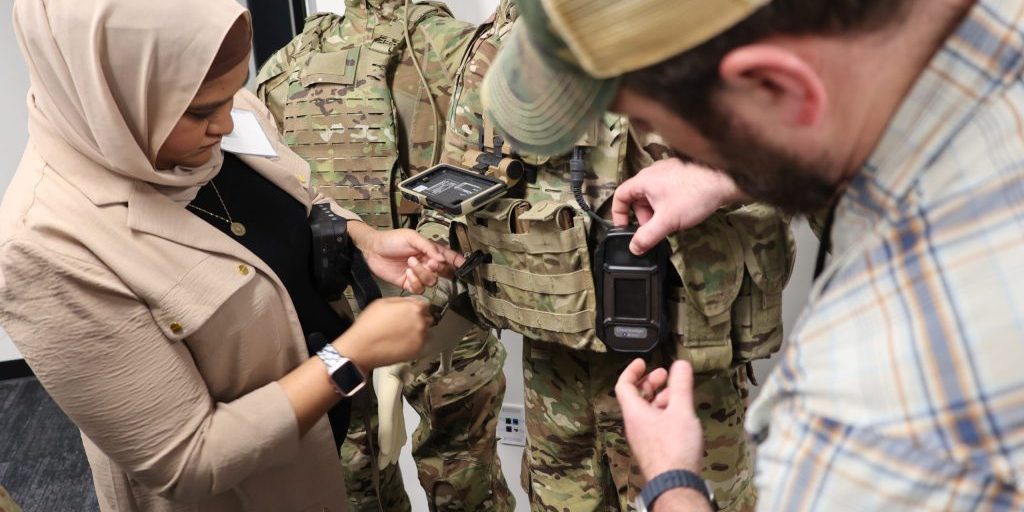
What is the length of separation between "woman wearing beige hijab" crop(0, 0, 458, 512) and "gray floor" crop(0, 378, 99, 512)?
1.58m

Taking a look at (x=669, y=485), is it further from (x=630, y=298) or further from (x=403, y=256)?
(x=403, y=256)

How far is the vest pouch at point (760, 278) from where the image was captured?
3.55ft

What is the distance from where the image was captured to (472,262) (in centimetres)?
123

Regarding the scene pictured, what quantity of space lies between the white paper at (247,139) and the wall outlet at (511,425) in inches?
49.1

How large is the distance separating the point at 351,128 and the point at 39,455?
5.54 ft

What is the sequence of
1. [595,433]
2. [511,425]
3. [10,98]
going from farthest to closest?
[10,98] < [511,425] < [595,433]

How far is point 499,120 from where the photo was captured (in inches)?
25.1

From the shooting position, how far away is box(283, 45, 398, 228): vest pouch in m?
1.84

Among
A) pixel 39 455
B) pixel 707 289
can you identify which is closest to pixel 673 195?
pixel 707 289

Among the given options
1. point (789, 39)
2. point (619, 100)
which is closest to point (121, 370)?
point (619, 100)

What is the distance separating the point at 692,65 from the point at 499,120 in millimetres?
204

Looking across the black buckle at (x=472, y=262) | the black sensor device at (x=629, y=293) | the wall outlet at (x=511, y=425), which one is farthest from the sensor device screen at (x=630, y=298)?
the wall outlet at (x=511, y=425)

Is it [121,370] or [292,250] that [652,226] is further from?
[121,370]

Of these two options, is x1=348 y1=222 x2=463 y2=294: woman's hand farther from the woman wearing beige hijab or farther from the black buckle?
the woman wearing beige hijab
